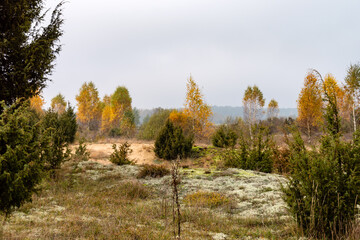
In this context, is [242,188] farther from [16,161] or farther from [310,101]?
[310,101]

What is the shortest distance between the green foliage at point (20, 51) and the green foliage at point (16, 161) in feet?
18.5

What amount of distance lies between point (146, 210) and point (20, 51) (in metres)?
7.00

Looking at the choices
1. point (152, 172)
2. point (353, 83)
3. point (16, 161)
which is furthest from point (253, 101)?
point (16, 161)

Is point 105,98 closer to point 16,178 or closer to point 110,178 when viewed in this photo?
point 110,178

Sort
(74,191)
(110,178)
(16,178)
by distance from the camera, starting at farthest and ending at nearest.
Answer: (110,178)
(74,191)
(16,178)

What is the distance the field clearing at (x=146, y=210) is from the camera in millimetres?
4633

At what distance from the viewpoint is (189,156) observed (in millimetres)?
17734

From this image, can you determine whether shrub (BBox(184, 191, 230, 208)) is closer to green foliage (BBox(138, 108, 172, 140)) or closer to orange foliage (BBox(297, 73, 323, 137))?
orange foliage (BBox(297, 73, 323, 137))

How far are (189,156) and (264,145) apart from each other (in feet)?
21.7

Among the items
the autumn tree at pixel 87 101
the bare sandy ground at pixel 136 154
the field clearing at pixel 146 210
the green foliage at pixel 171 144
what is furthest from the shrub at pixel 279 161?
the autumn tree at pixel 87 101

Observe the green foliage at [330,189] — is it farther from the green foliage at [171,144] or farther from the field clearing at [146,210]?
the green foliage at [171,144]

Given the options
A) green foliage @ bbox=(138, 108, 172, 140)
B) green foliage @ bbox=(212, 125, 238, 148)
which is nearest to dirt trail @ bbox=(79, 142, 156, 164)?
green foliage @ bbox=(212, 125, 238, 148)

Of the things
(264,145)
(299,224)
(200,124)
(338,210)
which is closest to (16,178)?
(299,224)

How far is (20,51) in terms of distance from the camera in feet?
29.3
